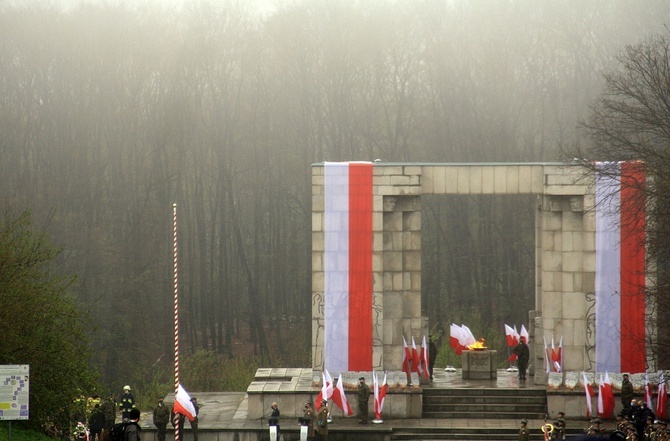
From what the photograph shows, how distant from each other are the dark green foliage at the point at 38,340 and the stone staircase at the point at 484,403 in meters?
10.7

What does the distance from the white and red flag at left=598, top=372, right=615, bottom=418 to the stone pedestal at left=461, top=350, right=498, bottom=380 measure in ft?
17.0

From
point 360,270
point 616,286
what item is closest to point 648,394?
point 616,286

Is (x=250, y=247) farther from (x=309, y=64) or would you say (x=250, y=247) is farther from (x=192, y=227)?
(x=309, y=64)

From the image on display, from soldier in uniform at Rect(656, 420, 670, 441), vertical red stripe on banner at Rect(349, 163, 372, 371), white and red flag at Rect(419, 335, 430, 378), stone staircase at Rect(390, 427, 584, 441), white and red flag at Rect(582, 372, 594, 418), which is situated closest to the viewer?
soldier in uniform at Rect(656, 420, 670, 441)

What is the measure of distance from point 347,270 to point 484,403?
5.53 m

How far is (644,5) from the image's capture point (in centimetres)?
6353

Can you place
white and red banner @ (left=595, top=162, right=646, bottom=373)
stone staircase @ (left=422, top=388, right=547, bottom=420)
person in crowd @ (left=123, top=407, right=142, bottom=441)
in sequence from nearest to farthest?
person in crowd @ (left=123, top=407, right=142, bottom=441) < white and red banner @ (left=595, top=162, right=646, bottom=373) < stone staircase @ (left=422, top=388, right=547, bottom=420)

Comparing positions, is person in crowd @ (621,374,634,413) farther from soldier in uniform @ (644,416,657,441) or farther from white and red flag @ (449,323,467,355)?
white and red flag @ (449,323,467,355)

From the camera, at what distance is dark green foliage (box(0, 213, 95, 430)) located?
27312 mm

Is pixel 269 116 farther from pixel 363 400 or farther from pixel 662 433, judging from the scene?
pixel 662 433

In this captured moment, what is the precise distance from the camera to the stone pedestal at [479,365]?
38.5 metres

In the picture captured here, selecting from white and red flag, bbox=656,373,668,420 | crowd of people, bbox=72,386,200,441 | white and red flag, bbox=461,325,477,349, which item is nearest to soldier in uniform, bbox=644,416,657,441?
white and red flag, bbox=656,373,668,420

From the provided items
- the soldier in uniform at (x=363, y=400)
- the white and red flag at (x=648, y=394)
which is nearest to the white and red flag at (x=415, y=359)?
the soldier in uniform at (x=363, y=400)

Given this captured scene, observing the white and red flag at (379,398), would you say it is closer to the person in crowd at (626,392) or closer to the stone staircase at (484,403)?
the stone staircase at (484,403)
